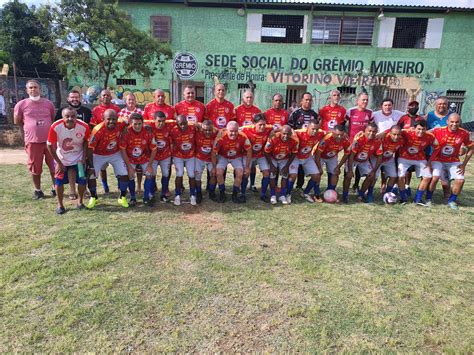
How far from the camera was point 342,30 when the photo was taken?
63.2 ft

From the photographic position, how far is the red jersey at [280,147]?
6.19 m

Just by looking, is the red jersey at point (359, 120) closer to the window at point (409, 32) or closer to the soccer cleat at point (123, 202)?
the soccer cleat at point (123, 202)

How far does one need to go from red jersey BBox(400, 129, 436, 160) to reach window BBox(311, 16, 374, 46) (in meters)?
14.6

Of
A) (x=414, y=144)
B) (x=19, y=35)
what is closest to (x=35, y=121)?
(x=414, y=144)

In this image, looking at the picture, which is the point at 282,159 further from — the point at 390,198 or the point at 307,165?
the point at 390,198

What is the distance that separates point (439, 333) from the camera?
2.88 meters

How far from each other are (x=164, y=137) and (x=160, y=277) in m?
3.03

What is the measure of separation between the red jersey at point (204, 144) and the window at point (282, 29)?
15038mm

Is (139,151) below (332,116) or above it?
below

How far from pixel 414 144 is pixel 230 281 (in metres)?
4.74

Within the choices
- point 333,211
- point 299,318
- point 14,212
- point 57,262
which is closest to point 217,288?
point 299,318

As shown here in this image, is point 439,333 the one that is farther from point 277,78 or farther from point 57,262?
point 277,78

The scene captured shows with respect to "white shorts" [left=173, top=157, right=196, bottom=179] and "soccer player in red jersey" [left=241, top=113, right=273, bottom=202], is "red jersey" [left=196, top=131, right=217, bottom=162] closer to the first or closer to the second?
"white shorts" [left=173, top=157, right=196, bottom=179]

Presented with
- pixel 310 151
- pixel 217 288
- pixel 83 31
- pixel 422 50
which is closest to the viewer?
pixel 217 288
